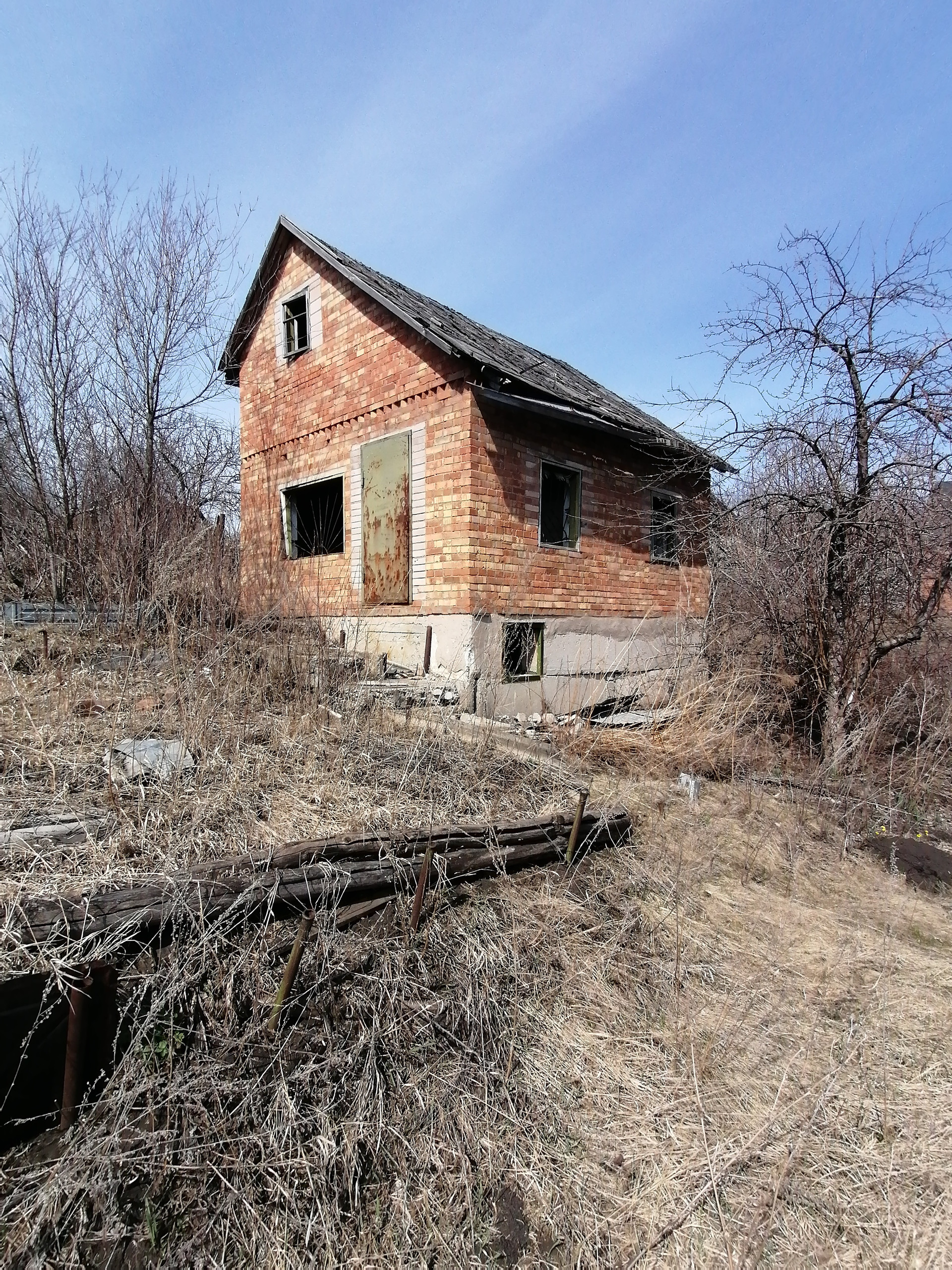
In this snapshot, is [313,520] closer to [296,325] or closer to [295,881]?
[296,325]

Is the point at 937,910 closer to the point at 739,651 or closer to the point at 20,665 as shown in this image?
the point at 739,651

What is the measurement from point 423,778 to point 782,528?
17.8 feet

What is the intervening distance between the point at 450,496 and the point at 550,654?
8.01ft

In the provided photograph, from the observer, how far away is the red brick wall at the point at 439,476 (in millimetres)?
7324

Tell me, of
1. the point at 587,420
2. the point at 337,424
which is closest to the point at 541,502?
the point at 587,420

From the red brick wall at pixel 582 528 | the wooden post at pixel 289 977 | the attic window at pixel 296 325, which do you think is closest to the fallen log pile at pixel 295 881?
the wooden post at pixel 289 977

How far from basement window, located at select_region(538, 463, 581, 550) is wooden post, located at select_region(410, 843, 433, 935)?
575 centimetres

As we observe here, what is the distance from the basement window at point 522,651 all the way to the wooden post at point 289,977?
→ 5.08 metres

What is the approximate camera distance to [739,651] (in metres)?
7.92

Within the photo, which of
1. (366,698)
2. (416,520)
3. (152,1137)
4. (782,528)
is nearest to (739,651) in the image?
(782,528)

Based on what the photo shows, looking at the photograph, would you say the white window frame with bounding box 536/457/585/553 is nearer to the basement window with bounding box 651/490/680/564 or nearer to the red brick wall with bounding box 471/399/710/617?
the red brick wall with bounding box 471/399/710/617

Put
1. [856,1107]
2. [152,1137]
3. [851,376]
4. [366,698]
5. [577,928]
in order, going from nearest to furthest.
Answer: [152,1137] → [856,1107] → [577,928] → [366,698] → [851,376]

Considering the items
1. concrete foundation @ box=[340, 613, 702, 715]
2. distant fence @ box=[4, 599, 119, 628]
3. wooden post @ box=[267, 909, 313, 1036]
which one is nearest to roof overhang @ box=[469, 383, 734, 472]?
Answer: concrete foundation @ box=[340, 613, 702, 715]

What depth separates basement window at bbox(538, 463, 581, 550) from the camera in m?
8.32
